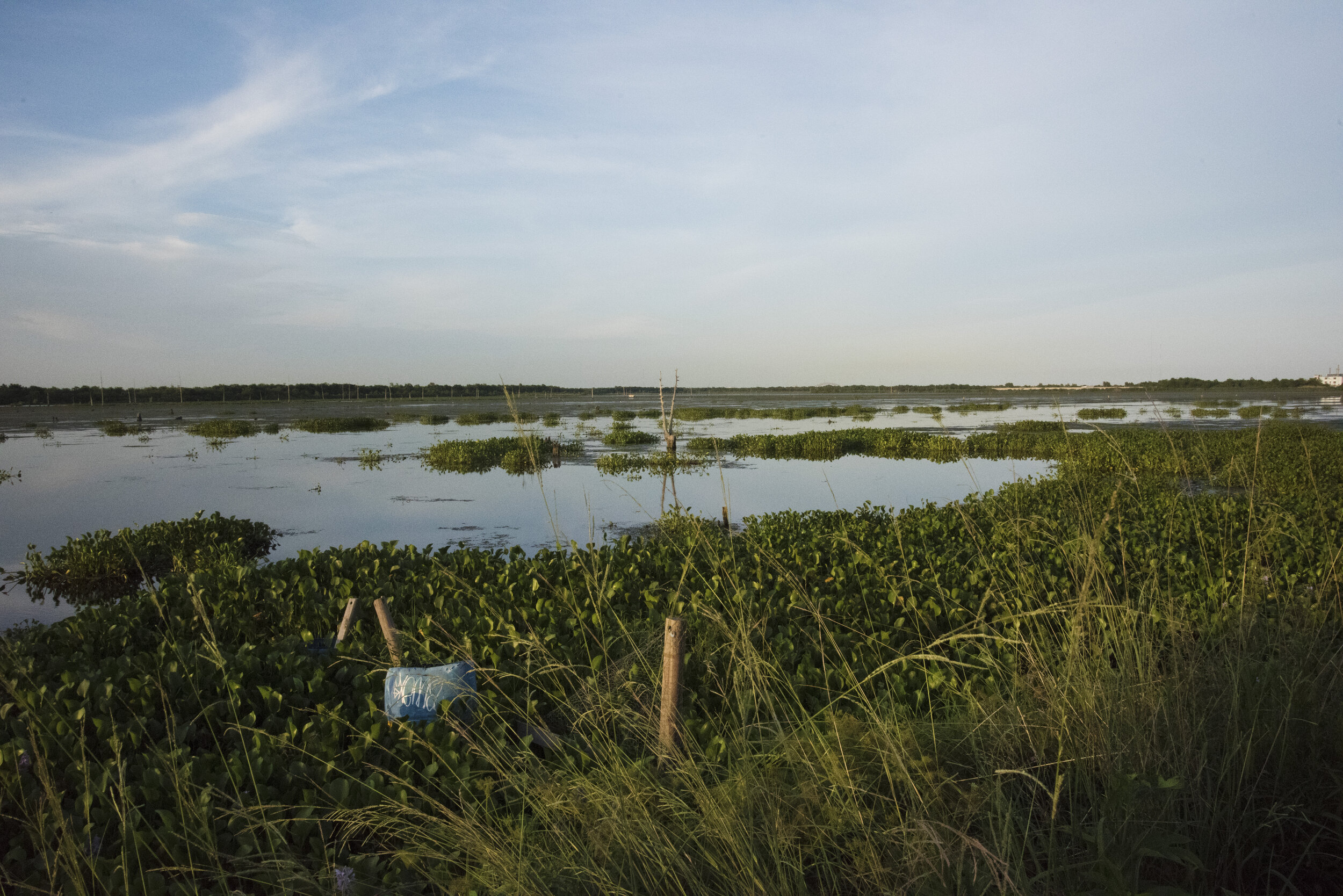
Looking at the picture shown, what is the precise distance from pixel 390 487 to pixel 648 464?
8.11m

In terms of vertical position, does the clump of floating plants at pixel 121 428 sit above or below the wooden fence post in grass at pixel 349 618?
above

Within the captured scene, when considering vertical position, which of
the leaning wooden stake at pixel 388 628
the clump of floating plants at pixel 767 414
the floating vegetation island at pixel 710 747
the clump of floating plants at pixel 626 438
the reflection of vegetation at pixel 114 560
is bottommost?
the reflection of vegetation at pixel 114 560

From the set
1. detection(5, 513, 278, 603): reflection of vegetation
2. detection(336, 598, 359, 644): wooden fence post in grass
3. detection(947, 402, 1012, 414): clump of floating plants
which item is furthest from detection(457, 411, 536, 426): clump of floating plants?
detection(336, 598, 359, 644): wooden fence post in grass

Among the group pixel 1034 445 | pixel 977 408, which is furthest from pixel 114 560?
pixel 977 408

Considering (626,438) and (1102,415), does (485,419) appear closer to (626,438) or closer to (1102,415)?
(626,438)

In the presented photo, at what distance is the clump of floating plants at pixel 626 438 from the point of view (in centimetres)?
3161

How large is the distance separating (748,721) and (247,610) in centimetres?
529

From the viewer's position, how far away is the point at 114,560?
34.9ft

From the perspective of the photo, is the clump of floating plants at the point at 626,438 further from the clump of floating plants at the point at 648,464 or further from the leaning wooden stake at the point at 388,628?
the leaning wooden stake at the point at 388,628

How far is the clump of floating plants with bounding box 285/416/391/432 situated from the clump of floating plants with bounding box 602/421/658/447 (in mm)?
15351

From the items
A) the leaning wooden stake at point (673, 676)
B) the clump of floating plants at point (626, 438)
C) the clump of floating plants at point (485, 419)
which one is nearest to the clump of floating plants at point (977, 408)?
the clump of floating plants at point (626, 438)

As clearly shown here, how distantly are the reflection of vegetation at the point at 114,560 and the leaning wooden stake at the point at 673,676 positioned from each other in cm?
939

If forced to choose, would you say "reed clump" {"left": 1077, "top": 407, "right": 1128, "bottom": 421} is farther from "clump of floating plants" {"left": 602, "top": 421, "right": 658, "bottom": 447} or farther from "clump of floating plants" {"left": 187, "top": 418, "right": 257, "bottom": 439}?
"clump of floating plants" {"left": 187, "top": 418, "right": 257, "bottom": 439}

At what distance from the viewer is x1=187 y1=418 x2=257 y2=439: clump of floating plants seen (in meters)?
34.9
